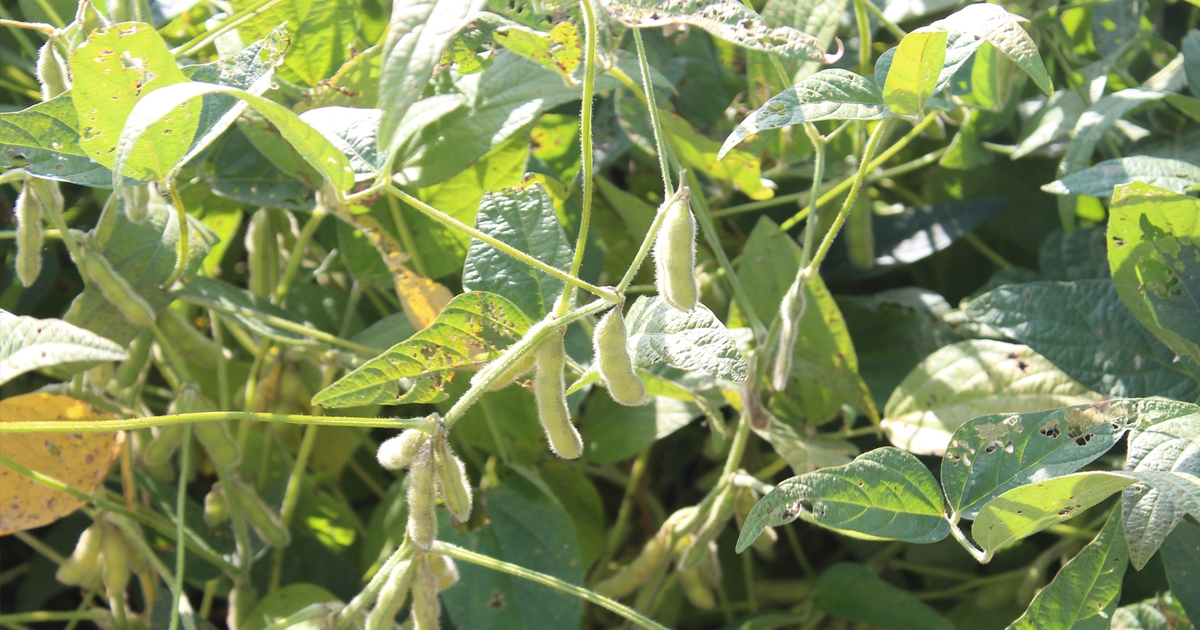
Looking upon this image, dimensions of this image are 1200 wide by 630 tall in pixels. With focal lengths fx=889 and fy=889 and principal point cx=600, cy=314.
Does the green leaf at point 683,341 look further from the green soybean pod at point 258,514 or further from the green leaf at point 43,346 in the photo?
the green soybean pod at point 258,514

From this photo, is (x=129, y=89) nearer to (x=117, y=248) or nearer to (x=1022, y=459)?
(x=117, y=248)

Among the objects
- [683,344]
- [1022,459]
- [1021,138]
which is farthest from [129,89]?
[1021,138]

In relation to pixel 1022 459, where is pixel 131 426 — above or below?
above

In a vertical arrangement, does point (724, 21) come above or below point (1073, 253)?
above

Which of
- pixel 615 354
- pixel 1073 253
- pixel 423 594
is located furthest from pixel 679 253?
pixel 1073 253

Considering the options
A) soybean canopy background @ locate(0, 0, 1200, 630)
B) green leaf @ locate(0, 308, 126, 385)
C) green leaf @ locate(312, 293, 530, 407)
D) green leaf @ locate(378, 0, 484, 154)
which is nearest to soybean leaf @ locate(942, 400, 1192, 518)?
soybean canopy background @ locate(0, 0, 1200, 630)

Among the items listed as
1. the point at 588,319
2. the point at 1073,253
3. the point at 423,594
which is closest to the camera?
the point at 423,594

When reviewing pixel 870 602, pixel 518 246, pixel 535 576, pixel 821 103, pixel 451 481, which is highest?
pixel 821 103

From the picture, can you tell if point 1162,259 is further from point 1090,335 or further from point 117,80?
point 117,80
